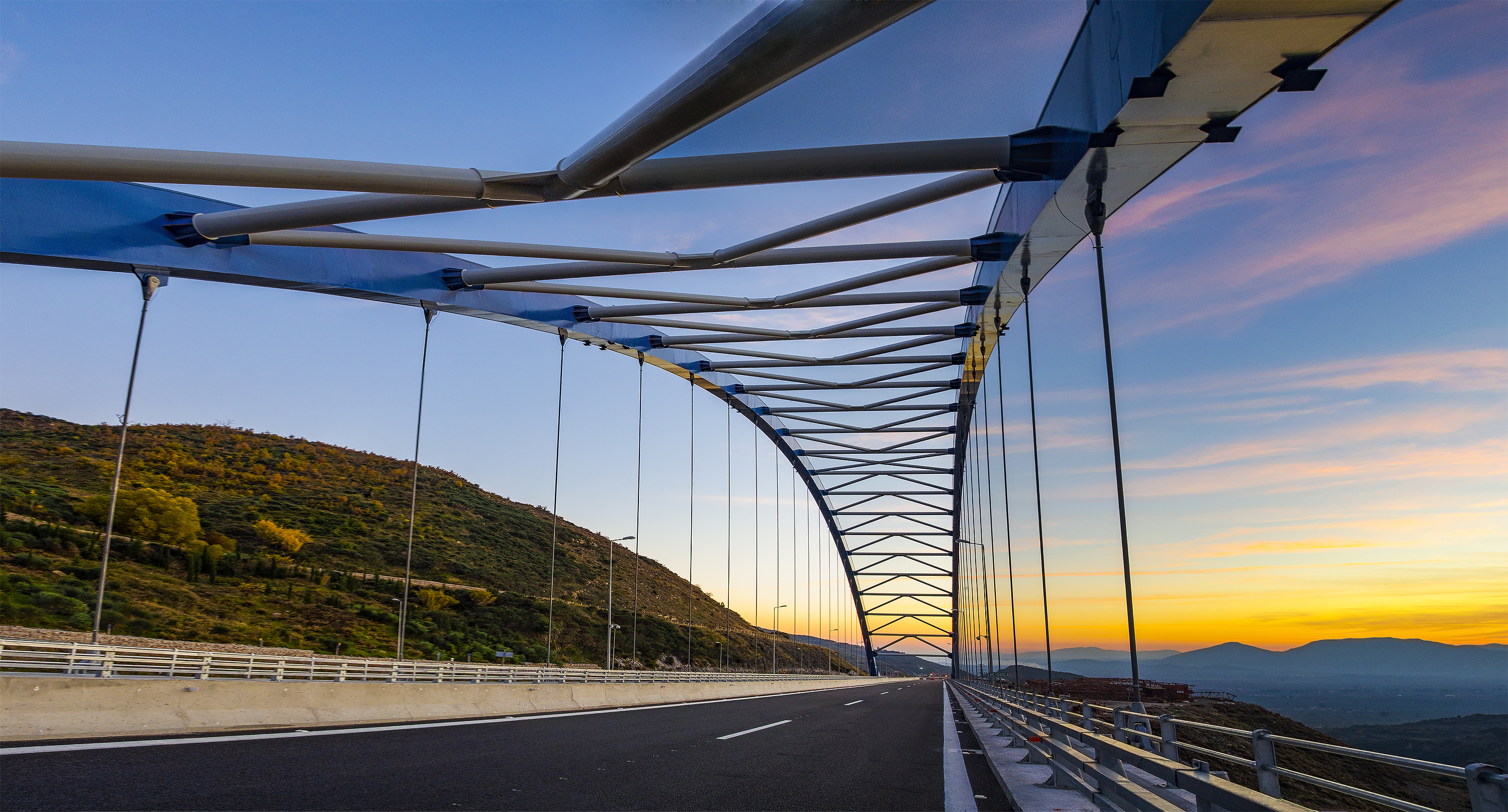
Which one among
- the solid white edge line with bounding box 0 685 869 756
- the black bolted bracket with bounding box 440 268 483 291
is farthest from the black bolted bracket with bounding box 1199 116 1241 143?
the black bolted bracket with bounding box 440 268 483 291

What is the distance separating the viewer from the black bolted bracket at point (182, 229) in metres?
13.0

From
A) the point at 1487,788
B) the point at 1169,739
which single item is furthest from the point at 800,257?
the point at 1487,788

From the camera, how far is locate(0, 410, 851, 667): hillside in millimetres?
43938

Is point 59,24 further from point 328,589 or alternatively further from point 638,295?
point 328,589

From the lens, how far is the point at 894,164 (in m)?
8.66

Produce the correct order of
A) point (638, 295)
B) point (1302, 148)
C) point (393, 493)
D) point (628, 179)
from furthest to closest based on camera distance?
point (393, 493) < point (638, 295) < point (1302, 148) < point (628, 179)

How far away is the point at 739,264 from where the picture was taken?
530 inches

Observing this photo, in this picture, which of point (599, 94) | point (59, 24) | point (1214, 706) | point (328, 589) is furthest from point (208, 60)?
point (328, 589)

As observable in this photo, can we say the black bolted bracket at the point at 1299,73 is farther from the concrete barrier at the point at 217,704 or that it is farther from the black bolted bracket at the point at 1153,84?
the concrete barrier at the point at 217,704

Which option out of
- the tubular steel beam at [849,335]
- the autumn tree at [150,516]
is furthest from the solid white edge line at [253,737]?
the autumn tree at [150,516]

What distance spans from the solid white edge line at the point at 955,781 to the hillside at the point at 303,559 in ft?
102

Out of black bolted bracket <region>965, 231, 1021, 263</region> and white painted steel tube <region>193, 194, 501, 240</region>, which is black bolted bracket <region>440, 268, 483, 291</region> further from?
black bolted bracket <region>965, 231, 1021, 263</region>

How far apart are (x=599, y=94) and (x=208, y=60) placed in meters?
7.26

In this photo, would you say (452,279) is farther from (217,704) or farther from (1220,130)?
(1220,130)
